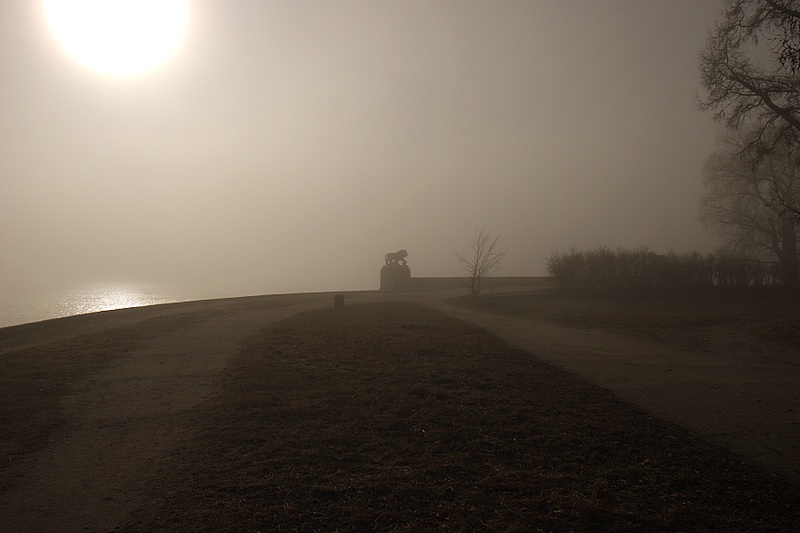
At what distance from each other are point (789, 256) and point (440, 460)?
31839 mm

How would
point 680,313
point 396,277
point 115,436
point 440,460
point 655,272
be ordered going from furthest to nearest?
point 396,277, point 655,272, point 680,313, point 115,436, point 440,460

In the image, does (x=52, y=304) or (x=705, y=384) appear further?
(x=52, y=304)

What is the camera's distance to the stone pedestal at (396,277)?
129ft

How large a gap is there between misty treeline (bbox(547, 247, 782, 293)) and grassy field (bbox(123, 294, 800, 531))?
A: 62.0 feet

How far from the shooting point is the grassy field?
186 inches

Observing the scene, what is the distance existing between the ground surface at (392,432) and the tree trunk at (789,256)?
17.0 meters

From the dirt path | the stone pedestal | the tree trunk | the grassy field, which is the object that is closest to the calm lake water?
the stone pedestal

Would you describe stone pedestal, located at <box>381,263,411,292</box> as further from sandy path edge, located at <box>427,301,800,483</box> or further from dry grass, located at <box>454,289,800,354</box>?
sandy path edge, located at <box>427,301,800,483</box>

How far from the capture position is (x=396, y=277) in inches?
1550

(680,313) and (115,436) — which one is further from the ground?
(680,313)

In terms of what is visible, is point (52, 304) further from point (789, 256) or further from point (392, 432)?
point (789, 256)

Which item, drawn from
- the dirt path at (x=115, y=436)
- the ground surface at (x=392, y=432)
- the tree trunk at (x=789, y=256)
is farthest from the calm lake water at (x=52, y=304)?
the tree trunk at (x=789, y=256)

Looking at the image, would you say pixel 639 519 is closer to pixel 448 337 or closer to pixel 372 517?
pixel 372 517

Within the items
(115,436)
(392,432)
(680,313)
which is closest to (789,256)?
(680,313)
